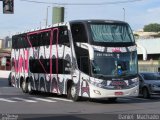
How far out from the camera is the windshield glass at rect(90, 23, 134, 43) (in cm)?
2245

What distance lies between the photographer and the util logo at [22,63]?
30.6 m

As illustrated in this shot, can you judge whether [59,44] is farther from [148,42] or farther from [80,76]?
[148,42]

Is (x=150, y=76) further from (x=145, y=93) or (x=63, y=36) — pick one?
(x=63, y=36)

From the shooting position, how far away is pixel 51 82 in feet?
87.0

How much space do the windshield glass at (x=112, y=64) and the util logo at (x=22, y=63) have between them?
9391 mm

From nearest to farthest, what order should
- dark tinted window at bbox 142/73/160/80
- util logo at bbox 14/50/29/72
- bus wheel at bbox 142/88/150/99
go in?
bus wheel at bbox 142/88/150/99 < dark tinted window at bbox 142/73/160/80 < util logo at bbox 14/50/29/72

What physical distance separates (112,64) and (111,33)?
65.3 inches

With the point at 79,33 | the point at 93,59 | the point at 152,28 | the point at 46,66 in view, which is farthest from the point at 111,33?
the point at 152,28

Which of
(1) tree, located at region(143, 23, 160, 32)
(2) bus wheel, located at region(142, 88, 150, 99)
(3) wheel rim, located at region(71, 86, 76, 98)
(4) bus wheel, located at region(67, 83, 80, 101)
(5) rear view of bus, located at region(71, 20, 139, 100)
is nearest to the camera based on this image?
(5) rear view of bus, located at region(71, 20, 139, 100)

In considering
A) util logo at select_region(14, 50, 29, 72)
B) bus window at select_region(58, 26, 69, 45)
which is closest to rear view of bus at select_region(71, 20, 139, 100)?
bus window at select_region(58, 26, 69, 45)

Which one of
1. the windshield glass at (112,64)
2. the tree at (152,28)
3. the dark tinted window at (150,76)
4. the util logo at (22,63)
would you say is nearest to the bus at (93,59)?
the windshield glass at (112,64)

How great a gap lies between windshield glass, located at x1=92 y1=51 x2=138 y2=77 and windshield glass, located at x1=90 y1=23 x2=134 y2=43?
0.75 meters

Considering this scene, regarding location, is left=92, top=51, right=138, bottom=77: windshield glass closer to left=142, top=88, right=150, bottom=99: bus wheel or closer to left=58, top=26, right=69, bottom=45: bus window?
left=58, top=26, right=69, bottom=45: bus window

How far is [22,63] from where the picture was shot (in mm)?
31344
